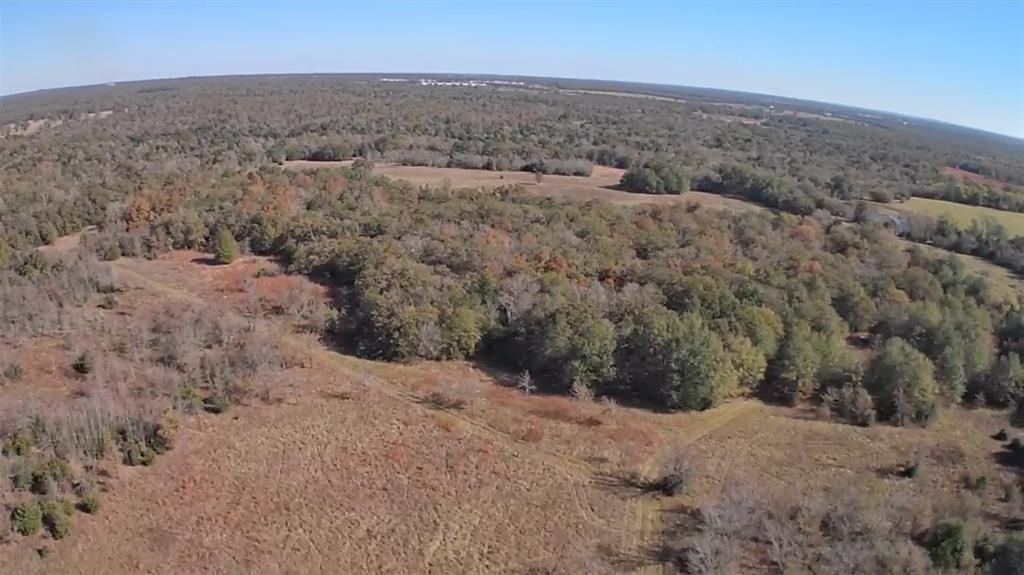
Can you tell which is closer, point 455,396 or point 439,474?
point 439,474

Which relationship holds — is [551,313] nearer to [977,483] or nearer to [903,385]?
[903,385]

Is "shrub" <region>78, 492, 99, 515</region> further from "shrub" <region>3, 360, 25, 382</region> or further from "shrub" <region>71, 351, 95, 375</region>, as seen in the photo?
"shrub" <region>3, 360, 25, 382</region>

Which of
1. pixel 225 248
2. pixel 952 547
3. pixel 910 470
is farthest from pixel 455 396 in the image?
pixel 225 248

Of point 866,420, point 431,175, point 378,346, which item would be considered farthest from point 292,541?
point 431,175

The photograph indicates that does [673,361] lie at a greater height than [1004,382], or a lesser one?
greater

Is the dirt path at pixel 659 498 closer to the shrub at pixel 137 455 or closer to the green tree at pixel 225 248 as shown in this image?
the shrub at pixel 137 455

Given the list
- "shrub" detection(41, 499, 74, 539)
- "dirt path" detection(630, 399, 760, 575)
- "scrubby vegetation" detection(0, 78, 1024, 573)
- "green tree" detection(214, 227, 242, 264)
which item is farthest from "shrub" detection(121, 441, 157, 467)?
"green tree" detection(214, 227, 242, 264)
